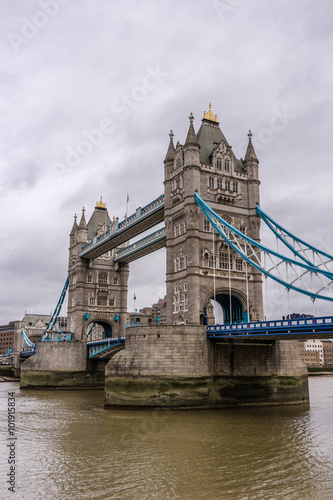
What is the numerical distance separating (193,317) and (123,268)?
2970cm

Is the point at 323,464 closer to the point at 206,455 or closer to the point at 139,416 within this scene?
the point at 206,455

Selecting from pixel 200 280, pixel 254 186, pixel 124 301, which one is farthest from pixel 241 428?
pixel 124 301

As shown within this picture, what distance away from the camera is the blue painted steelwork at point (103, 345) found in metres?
44.6

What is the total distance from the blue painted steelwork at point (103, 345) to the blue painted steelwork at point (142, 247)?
34.7ft

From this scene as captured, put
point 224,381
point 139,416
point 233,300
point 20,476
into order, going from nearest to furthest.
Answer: point 20,476
point 139,416
point 224,381
point 233,300

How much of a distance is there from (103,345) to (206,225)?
19463mm

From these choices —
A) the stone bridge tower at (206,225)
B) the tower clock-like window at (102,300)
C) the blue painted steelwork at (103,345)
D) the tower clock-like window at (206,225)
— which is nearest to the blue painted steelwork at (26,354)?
the tower clock-like window at (102,300)

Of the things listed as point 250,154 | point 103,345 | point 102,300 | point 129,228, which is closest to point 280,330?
point 250,154

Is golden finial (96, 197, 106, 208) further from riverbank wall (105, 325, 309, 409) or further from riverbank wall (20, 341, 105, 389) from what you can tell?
riverbank wall (105, 325, 309, 409)

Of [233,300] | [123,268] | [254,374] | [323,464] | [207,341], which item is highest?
[123,268]

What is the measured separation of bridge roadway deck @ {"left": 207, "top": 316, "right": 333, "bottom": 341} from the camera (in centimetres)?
2503

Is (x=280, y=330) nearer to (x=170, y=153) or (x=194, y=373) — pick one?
(x=194, y=373)

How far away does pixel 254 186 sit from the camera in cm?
4047

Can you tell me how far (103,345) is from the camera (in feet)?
161
